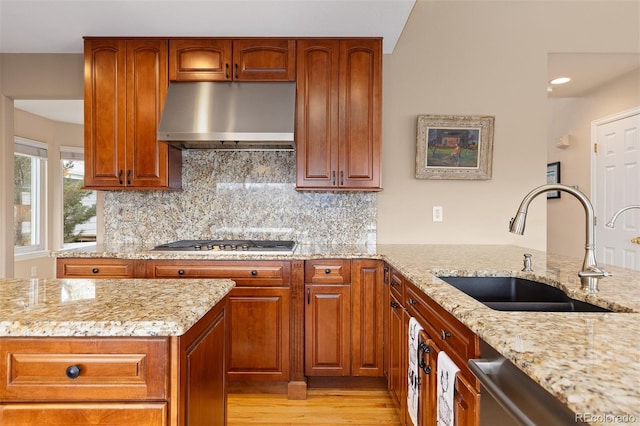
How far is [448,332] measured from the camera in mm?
1220

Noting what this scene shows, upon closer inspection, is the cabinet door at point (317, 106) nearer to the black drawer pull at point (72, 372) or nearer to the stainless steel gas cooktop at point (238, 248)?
the stainless steel gas cooktop at point (238, 248)

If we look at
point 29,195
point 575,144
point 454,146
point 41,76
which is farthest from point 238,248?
point 29,195

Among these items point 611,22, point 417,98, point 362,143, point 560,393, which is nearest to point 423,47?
point 417,98

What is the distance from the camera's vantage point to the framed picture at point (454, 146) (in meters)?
2.96

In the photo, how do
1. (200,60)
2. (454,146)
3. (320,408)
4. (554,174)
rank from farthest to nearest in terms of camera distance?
1. (554,174)
2. (454,146)
3. (200,60)
4. (320,408)

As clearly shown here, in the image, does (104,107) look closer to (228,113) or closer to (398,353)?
(228,113)

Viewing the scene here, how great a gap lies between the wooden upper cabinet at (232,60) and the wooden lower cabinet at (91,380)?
2143mm

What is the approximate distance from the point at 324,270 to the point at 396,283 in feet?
1.69

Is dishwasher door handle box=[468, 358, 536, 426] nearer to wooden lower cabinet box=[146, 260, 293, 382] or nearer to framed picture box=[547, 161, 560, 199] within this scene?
wooden lower cabinet box=[146, 260, 293, 382]

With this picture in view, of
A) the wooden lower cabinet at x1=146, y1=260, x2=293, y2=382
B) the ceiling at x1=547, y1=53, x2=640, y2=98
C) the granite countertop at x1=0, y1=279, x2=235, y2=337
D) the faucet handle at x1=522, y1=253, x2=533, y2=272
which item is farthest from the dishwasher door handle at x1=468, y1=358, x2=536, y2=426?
the ceiling at x1=547, y1=53, x2=640, y2=98

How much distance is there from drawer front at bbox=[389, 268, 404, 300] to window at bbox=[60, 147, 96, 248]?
5195 mm

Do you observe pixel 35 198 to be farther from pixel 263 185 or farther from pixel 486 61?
pixel 486 61

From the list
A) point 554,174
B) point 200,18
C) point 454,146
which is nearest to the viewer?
point 200,18

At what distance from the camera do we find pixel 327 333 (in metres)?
2.42
